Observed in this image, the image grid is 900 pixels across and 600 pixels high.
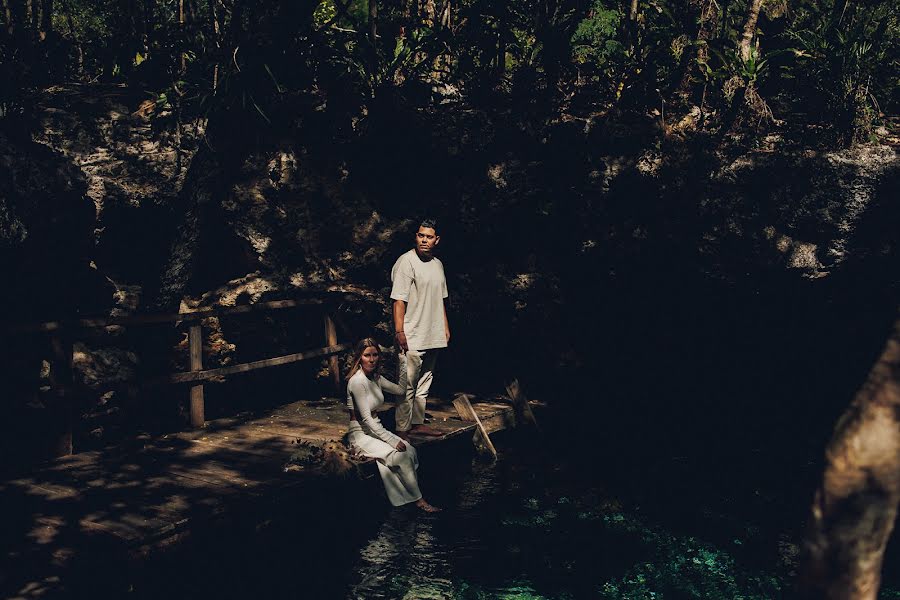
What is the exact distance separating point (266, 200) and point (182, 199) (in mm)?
1042

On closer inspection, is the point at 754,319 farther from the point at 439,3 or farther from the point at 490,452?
the point at 439,3

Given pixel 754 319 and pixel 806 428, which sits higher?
pixel 754 319

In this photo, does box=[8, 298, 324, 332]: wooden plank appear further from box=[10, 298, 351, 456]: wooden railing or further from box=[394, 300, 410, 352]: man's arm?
box=[394, 300, 410, 352]: man's arm

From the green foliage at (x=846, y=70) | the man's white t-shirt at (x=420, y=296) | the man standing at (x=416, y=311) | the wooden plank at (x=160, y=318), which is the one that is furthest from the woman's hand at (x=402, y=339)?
the green foliage at (x=846, y=70)

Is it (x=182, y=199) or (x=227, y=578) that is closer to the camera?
(x=227, y=578)

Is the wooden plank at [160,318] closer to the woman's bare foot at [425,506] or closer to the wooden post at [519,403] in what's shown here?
the wooden post at [519,403]

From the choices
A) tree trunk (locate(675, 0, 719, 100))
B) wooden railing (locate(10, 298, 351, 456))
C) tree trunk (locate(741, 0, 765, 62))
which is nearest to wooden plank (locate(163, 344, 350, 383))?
wooden railing (locate(10, 298, 351, 456))

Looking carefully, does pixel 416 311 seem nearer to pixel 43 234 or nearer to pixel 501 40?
pixel 43 234

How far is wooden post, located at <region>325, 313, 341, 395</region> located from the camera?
11.9 m

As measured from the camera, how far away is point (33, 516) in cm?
720

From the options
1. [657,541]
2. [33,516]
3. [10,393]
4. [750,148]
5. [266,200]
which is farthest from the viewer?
[266,200]

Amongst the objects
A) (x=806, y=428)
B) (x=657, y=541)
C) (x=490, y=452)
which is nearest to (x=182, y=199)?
(x=490, y=452)

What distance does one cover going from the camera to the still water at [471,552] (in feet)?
23.8

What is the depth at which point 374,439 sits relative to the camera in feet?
29.3
